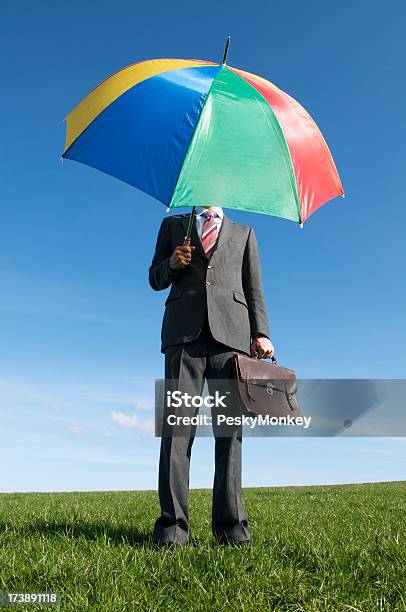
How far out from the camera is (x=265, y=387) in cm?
496

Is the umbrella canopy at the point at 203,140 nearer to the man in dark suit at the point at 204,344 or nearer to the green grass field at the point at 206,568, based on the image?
the man in dark suit at the point at 204,344

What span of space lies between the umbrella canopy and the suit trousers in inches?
48.9

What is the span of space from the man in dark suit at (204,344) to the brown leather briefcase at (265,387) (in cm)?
17

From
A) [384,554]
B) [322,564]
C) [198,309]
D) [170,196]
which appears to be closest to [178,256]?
[198,309]

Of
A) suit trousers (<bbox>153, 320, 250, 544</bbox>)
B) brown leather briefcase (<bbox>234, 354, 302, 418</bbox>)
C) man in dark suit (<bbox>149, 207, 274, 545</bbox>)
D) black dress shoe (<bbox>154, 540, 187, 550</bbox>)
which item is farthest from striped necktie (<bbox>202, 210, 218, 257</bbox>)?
black dress shoe (<bbox>154, 540, 187, 550</bbox>)

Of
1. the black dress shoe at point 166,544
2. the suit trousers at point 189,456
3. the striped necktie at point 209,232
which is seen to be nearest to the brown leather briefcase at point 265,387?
the suit trousers at point 189,456

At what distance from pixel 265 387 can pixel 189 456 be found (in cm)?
88

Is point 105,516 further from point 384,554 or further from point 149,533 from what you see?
point 384,554

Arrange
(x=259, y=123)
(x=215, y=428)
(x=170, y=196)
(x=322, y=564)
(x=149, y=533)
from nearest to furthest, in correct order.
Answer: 1. (x=170, y=196)
2. (x=322, y=564)
3. (x=259, y=123)
4. (x=215, y=428)
5. (x=149, y=533)

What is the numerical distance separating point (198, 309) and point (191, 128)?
147 cm

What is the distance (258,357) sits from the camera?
5324 millimetres

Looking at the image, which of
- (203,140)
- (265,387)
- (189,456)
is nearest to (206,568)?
(189,456)

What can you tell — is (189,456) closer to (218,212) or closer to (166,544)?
(166,544)

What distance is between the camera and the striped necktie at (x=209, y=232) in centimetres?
523
